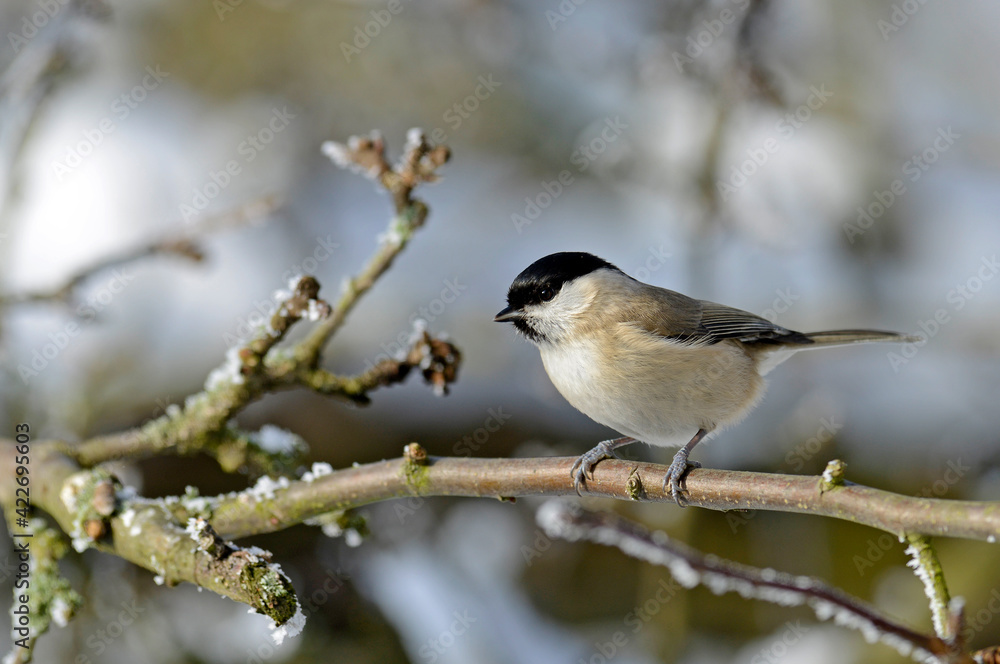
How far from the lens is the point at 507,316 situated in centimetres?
205

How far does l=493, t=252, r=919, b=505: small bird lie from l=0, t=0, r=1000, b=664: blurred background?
30.9 inches

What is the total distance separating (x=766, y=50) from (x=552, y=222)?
6.99ft

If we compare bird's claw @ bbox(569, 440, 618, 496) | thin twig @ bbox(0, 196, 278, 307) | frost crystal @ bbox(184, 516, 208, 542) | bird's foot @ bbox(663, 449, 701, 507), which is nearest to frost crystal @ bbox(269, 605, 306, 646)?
frost crystal @ bbox(184, 516, 208, 542)

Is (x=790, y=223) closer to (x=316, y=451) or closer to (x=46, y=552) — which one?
Result: (x=316, y=451)

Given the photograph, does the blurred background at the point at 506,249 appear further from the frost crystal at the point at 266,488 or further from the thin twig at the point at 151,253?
the frost crystal at the point at 266,488

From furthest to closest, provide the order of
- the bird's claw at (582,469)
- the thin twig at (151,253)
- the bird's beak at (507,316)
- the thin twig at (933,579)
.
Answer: the thin twig at (151,253) < the bird's beak at (507,316) < the bird's claw at (582,469) < the thin twig at (933,579)

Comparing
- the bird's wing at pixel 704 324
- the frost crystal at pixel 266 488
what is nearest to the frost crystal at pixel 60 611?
the frost crystal at pixel 266 488

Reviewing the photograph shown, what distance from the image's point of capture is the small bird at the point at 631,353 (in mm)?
2076

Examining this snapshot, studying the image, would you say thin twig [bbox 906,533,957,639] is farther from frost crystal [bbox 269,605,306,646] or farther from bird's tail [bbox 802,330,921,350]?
bird's tail [bbox 802,330,921,350]

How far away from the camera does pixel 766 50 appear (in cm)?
296

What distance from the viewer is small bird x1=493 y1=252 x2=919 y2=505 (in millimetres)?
2076

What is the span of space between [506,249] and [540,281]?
2.64 metres

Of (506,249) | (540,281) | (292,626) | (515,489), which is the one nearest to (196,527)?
(292,626)

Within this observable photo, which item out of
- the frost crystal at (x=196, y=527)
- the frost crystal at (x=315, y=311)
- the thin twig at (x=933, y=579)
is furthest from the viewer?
the frost crystal at (x=315, y=311)
